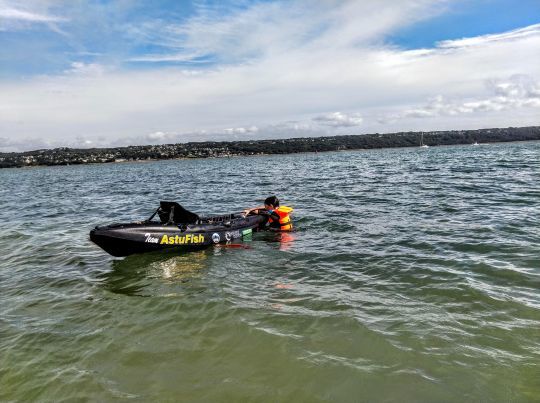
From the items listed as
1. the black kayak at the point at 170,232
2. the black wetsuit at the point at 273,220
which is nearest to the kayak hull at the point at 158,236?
the black kayak at the point at 170,232

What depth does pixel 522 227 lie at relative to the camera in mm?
14305

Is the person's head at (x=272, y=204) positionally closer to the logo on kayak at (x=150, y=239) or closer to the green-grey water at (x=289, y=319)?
the green-grey water at (x=289, y=319)

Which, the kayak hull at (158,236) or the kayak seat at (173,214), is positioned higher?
the kayak seat at (173,214)

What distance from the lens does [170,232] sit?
13102 mm

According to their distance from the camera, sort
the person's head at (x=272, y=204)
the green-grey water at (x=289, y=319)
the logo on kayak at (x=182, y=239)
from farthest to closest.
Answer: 1. the person's head at (x=272, y=204)
2. the logo on kayak at (x=182, y=239)
3. the green-grey water at (x=289, y=319)

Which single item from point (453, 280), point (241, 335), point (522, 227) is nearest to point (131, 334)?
point (241, 335)

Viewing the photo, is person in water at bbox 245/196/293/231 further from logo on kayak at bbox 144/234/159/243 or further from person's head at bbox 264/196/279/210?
logo on kayak at bbox 144/234/159/243

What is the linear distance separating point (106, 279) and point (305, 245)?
6.42 m

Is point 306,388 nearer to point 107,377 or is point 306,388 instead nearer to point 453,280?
point 107,377

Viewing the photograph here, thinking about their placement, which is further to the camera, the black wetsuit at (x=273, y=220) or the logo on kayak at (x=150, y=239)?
the black wetsuit at (x=273, y=220)

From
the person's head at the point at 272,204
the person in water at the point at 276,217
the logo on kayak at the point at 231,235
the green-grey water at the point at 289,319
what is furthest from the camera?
the person's head at the point at 272,204

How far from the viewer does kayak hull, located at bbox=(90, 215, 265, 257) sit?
12094 mm

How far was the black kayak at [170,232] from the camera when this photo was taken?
1215 centimetres

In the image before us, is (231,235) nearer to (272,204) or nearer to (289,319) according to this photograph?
(272,204)
